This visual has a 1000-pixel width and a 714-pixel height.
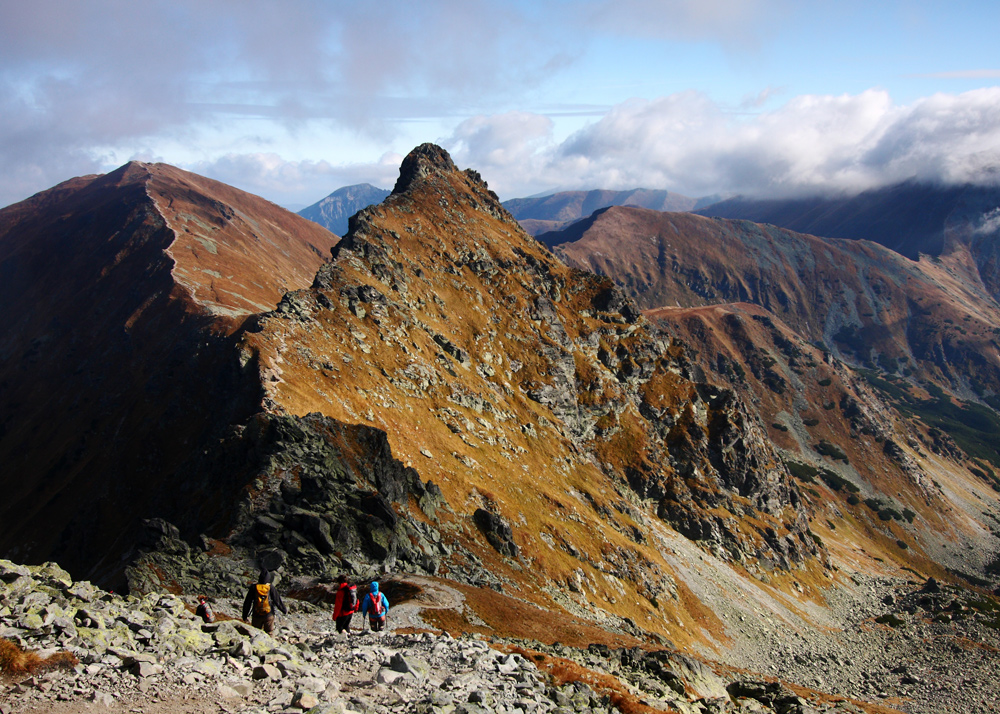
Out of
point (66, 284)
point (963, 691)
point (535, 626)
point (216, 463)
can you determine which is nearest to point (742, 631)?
point (963, 691)

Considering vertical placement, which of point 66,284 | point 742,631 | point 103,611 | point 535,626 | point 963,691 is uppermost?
point 66,284

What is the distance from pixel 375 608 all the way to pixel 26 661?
50.5 ft

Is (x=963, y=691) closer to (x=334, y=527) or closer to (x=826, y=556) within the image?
(x=826, y=556)

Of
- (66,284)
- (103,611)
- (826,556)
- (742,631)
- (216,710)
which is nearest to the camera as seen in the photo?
(216,710)

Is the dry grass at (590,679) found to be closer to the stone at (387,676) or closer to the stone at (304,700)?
the stone at (387,676)

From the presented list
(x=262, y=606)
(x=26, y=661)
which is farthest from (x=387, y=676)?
A: (x=26, y=661)

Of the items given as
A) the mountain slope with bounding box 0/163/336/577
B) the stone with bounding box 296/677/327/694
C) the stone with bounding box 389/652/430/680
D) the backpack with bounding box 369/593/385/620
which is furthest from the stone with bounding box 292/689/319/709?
the mountain slope with bounding box 0/163/336/577

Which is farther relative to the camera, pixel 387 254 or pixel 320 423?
pixel 387 254

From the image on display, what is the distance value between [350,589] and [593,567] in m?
64.4

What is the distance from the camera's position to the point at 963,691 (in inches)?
3270

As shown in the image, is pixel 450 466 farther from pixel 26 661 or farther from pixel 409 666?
pixel 26 661

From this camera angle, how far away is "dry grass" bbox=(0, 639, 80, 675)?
15.8 m

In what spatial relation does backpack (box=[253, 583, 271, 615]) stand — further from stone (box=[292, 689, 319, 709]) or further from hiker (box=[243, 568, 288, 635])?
stone (box=[292, 689, 319, 709])

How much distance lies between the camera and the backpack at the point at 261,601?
24.6 metres
